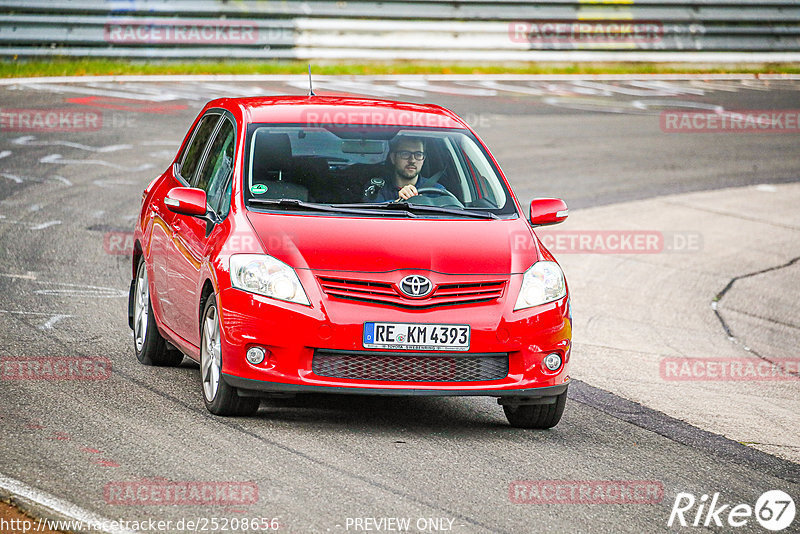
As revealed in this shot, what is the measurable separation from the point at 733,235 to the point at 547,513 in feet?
33.6

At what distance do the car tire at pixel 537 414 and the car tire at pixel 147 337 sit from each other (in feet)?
7.77

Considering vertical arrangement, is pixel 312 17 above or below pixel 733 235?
above

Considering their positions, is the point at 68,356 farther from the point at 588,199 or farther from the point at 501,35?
the point at 501,35

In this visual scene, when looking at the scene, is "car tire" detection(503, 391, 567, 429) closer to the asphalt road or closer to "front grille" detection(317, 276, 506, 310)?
the asphalt road

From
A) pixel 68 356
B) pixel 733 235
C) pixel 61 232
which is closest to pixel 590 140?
pixel 733 235

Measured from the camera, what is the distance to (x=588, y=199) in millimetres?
16812

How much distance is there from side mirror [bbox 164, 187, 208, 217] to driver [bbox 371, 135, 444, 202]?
1.06 meters

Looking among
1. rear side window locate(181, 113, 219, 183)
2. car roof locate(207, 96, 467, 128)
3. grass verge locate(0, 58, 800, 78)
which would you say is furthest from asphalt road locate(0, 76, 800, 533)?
grass verge locate(0, 58, 800, 78)

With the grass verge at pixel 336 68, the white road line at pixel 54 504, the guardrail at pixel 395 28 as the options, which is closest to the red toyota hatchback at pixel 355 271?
the white road line at pixel 54 504

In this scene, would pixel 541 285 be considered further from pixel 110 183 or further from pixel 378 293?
pixel 110 183

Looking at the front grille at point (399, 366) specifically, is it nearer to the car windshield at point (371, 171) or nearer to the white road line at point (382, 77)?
the car windshield at point (371, 171)

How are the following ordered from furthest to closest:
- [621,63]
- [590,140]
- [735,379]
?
[621,63], [590,140], [735,379]

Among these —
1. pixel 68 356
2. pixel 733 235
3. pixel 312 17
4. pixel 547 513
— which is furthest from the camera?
pixel 312 17

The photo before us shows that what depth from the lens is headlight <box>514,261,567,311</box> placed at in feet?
23.2
